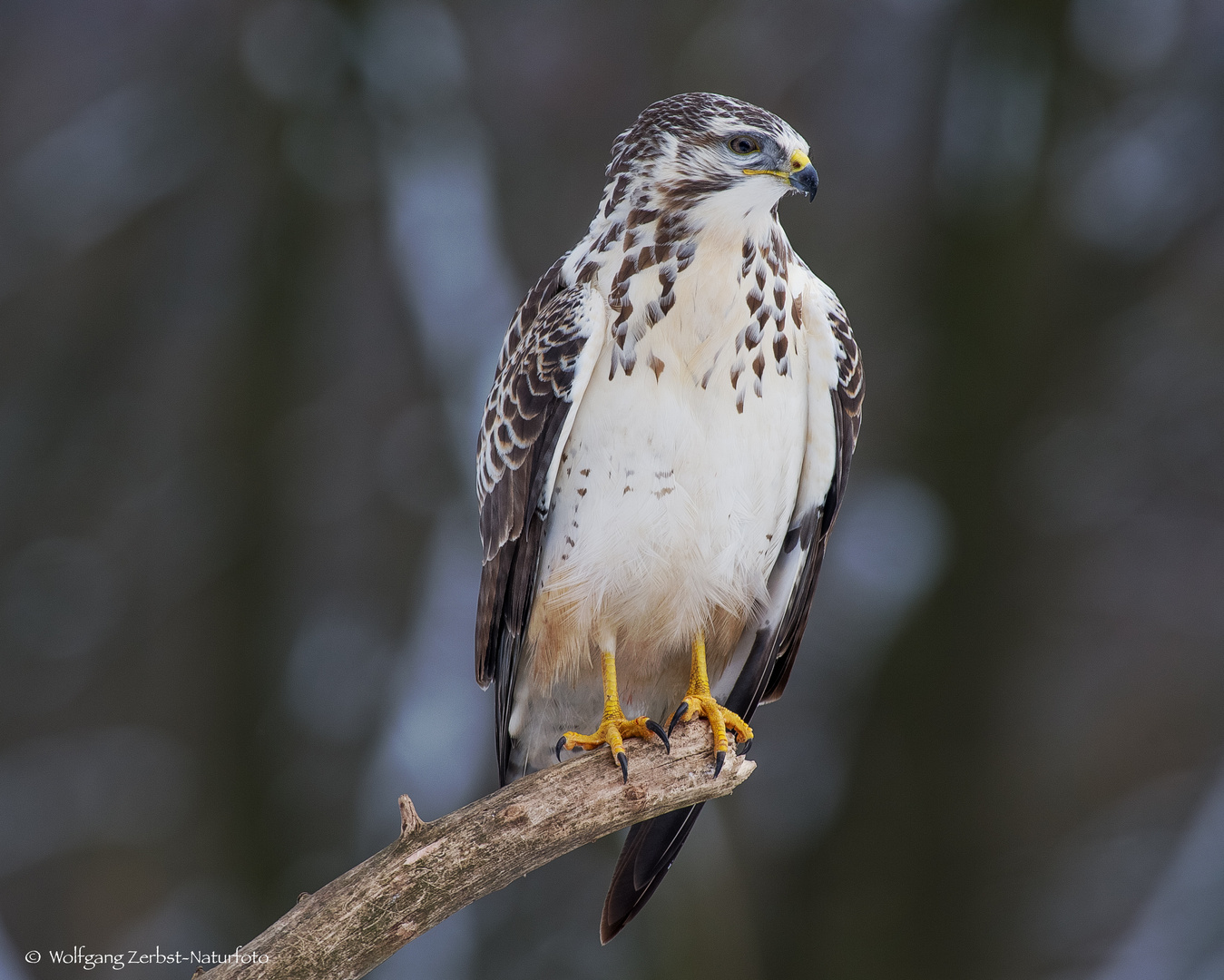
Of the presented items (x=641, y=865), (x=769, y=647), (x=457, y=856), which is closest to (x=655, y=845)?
(x=641, y=865)

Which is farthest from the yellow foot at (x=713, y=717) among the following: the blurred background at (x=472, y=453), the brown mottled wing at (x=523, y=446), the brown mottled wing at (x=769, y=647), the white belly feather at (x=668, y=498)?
the blurred background at (x=472, y=453)

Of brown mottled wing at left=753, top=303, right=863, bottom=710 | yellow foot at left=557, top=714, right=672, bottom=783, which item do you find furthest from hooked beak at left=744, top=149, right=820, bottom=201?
yellow foot at left=557, top=714, right=672, bottom=783

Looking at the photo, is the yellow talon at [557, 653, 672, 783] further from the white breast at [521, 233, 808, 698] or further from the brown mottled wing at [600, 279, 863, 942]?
the brown mottled wing at [600, 279, 863, 942]

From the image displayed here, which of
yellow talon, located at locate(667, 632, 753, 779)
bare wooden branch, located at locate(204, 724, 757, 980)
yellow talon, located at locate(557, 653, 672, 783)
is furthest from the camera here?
yellow talon, located at locate(667, 632, 753, 779)

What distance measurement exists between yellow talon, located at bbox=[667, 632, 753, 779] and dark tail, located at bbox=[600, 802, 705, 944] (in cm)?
39

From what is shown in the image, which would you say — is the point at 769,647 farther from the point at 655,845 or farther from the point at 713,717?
the point at 655,845

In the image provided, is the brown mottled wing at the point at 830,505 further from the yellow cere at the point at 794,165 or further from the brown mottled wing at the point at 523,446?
the brown mottled wing at the point at 523,446

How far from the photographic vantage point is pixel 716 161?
8.02 ft

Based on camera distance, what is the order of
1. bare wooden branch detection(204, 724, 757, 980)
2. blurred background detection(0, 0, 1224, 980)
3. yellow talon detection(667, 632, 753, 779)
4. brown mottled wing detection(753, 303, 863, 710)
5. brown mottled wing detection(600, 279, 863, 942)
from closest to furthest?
1. bare wooden branch detection(204, 724, 757, 980)
2. yellow talon detection(667, 632, 753, 779)
3. brown mottled wing detection(753, 303, 863, 710)
4. brown mottled wing detection(600, 279, 863, 942)
5. blurred background detection(0, 0, 1224, 980)

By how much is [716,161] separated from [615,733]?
4.45ft

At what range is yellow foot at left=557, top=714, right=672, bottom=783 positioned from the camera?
2.47 meters

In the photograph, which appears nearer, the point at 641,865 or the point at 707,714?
the point at 707,714

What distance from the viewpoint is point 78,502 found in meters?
6.02

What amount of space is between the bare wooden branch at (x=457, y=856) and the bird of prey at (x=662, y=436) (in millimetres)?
71
